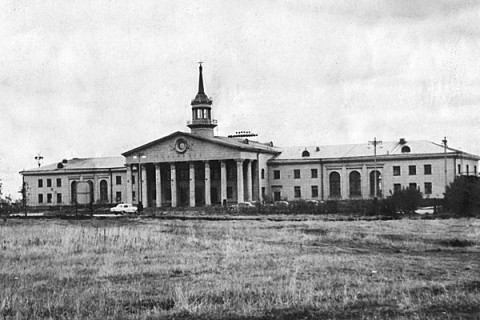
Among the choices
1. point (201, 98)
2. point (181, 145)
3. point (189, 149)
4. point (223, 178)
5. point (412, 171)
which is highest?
point (201, 98)

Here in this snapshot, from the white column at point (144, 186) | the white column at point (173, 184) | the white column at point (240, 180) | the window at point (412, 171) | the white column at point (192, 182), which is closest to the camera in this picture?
the window at point (412, 171)

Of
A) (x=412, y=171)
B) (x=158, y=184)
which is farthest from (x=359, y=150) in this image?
(x=158, y=184)

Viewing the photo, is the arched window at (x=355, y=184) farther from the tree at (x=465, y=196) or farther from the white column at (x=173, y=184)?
the tree at (x=465, y=196)

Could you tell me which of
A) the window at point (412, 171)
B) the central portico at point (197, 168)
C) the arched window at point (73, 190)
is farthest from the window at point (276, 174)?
the arched window at point (73, 190)

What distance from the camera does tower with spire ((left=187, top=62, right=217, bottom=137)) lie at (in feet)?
273

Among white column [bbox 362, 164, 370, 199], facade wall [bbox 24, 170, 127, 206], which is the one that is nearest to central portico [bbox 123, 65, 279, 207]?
facade wall [bbox 24, 170, 127, 206]

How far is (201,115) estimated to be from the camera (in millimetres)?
84562

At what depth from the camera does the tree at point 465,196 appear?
4394 cm

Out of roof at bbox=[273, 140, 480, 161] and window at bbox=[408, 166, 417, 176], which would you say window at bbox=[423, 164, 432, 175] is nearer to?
window at bbox=[408, 166, 417, 176]

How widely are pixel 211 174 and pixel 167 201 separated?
696 centimetres

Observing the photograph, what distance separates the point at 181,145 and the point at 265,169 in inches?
459

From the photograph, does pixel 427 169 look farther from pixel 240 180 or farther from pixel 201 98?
pixel 201 98

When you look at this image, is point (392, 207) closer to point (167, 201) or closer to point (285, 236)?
point (285, 236)

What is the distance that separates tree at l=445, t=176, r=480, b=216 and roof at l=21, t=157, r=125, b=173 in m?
53.4
